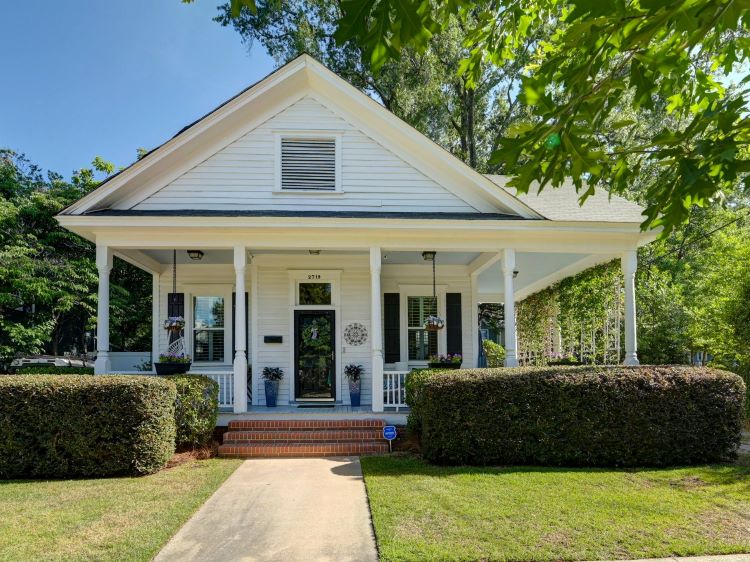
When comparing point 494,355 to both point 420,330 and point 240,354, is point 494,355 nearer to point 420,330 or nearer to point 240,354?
point 420,330

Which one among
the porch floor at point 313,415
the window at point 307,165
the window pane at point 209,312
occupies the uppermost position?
the window at point 307,165

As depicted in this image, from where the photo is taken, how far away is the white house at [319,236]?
8922 mm

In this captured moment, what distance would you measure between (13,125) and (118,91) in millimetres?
7287

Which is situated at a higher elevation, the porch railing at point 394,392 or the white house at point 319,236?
the white house at point 319,236

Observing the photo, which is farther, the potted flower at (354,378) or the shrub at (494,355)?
the shrub at (494,355)

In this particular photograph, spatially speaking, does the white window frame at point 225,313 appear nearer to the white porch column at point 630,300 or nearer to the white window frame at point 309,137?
the white window frame at point 309,137

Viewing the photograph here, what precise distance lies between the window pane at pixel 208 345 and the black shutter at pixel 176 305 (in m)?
0.57

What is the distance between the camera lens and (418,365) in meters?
11.5

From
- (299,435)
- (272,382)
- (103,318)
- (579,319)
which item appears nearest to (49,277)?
(103,318)

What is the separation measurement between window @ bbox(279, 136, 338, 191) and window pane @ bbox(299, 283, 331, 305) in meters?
2.21

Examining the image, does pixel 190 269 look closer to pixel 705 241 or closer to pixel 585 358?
pixel 585 358

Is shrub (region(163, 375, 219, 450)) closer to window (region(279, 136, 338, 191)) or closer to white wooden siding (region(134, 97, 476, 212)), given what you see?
white wooden siding (region(134, 97, 476, 212))

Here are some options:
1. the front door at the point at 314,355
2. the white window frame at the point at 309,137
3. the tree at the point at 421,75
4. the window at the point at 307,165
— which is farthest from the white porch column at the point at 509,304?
the tree at the point at 421,75

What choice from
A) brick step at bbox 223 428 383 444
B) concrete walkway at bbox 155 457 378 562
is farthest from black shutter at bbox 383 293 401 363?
concrete walkway at bbox 155 457 378 562
